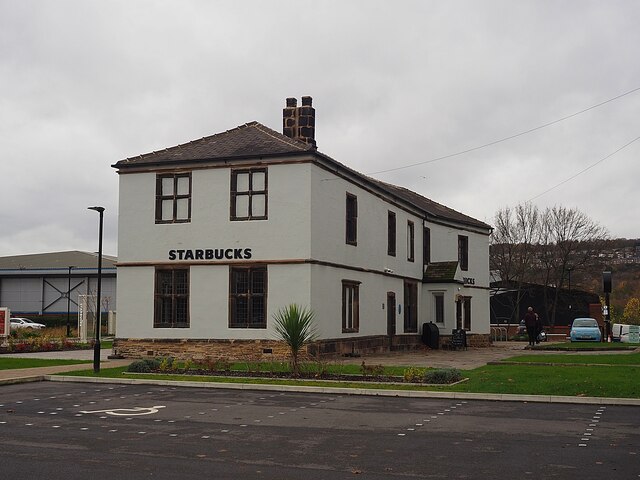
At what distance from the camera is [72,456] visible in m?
10.7

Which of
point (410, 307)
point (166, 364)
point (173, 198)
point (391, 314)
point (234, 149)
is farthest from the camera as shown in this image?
point (410, 307)

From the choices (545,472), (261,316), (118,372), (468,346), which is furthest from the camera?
(468,346)

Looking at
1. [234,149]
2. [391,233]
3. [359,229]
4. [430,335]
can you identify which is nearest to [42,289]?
[430,335]

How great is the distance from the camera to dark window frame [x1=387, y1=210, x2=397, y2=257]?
3684 centimetres

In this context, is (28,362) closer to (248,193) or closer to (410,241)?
(248,193)

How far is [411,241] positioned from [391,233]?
131 inches

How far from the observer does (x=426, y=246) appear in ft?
140

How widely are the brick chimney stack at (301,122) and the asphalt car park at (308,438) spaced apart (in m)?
16.2

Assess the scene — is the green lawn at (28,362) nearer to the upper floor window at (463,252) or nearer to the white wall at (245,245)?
the white wall at (245,245)

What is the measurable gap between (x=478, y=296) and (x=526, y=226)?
1078 inches

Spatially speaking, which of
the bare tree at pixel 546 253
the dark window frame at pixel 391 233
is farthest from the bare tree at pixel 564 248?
the dark window frame at pixel 391 233

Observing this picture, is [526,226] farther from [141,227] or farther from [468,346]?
[141,227]

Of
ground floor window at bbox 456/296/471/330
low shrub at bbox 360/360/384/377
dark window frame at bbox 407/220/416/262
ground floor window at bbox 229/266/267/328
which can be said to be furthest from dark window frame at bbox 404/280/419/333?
low shrub at bbox 360/360/384/377

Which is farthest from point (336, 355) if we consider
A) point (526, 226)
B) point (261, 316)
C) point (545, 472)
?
point (526, 226)
